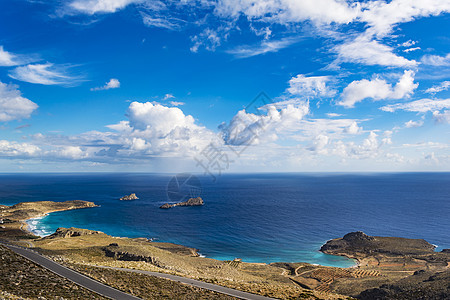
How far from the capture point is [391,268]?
55.7m

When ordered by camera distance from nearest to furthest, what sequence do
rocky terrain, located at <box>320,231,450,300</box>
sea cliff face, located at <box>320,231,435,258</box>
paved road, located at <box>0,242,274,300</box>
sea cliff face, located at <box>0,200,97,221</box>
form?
paved road, located at <box>0,242,274,300</box> < rocky terrain, located at <box>320,231,450,300</box> < sea cliff face, located at <box>320,231,435,258</box> < sea cliff face, located at <box>0,200,97,221</box>

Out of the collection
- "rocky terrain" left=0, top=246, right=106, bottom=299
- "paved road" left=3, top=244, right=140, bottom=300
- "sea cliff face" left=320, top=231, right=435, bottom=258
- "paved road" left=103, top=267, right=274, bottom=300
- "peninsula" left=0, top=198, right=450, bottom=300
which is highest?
"rocky terrain" left=0, top=246, right=106, bottom=299

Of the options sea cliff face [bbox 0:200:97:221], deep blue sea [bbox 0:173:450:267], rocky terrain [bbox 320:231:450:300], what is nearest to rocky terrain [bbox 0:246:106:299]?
rocky terrain [bbox 320:231:450:300]

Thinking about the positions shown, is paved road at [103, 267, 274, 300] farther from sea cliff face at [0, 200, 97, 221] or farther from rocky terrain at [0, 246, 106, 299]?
sea cliff face at [0, 200, 97, 221]

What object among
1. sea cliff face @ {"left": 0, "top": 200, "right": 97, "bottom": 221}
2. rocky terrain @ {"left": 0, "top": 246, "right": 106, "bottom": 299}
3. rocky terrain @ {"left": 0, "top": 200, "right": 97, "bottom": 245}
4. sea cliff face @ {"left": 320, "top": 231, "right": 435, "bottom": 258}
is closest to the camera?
rocky terrain @ {"left": 0, "top": 246, "right": 106, "bottom": 299}

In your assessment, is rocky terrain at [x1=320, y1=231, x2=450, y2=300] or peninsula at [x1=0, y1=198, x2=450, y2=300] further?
rocky terrain at [x1=320, y1=231, x2=450, y2=300]

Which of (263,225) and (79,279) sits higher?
(79,279)

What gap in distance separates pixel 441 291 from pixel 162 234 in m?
75.0

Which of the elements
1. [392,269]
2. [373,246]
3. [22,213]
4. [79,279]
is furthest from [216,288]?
[22,213]

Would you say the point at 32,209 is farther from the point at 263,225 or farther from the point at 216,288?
the point at 216,288

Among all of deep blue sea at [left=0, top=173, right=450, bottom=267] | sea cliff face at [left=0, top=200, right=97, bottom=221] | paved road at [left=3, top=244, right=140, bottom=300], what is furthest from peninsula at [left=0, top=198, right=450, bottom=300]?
sea cliff face at [left=0, top=200, right=97, bottom=221]

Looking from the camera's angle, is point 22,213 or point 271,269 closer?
point 271,269

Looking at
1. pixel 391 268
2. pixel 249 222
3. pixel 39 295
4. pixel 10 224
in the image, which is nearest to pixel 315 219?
pixel 249 222

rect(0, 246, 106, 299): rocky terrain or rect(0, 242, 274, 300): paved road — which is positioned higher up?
rect(0, 246, 106, 299): rocky terrain
